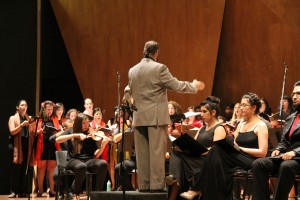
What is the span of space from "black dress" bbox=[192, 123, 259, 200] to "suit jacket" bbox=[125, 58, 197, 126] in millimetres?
631

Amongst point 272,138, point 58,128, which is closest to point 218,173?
point 272,138

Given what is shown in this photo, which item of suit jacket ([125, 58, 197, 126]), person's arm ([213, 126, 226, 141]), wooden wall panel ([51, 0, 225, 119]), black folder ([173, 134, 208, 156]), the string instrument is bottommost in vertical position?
the string instrument

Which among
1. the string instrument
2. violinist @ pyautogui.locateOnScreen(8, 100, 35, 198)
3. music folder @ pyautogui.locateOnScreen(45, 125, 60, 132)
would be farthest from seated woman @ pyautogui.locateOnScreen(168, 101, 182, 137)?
violinist @ pyautogui.locateOnScreen(8, 100, 35, 198)

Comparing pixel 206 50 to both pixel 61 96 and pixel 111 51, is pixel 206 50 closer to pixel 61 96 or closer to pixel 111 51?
pixel 111 51

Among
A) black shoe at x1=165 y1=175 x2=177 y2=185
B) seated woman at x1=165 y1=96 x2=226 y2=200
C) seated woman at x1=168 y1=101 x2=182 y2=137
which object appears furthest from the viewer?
seated woman at x1=168 y1=101 x2=182 y2=137

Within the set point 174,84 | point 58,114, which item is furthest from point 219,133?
point 58,114

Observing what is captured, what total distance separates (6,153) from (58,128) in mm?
1358

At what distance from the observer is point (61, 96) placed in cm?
1304

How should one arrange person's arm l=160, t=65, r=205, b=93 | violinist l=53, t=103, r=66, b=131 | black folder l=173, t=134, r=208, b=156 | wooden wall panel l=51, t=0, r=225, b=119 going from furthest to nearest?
wooden wall panel l=51, t=0, r=225, b=119 → violinist l=53, t=103, r=66, b=131 → black folder l=173, t=134, r=208, b=156 → person's arm l=160, t=65, r=205, b=93

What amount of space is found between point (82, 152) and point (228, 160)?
2804 millimetres

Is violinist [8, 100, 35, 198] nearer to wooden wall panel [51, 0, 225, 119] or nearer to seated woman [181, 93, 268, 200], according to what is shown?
wooden wall panel [51, 0, 225, 119]

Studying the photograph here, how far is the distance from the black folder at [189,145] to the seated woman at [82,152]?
1.87 m

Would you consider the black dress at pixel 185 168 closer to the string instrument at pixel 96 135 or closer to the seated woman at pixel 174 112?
the seated woman at pixel 174 112

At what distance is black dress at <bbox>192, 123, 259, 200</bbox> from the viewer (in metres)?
6.40
